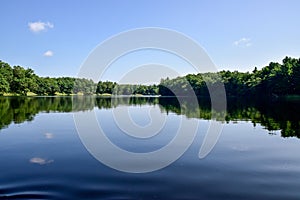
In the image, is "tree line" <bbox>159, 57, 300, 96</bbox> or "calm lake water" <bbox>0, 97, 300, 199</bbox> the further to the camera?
"tree line" <bbox>159, 57, 300, 96</bbox>

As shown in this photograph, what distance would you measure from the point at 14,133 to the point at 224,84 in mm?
137115

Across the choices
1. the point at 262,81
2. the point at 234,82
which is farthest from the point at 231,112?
the point at 234,82

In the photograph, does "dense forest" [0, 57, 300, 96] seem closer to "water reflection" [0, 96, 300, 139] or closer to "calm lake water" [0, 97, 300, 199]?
"water reflection" [0, 96, 300, 139]

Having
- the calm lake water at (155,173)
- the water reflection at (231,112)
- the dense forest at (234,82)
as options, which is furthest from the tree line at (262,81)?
the calm lake water at (155,173)

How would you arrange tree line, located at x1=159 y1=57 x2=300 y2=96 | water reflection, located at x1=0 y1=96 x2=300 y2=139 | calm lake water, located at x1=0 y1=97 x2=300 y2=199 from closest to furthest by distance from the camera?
calm lake water, located at x1=0 y1=97 x2=300 y2=199 < water reflection, located at x1=0 y1=96 x2=300 y2=139 < tree line, located at x1=159 y1=57 x2=300 y2=96

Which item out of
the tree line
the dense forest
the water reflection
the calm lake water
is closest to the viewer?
the calm lake water

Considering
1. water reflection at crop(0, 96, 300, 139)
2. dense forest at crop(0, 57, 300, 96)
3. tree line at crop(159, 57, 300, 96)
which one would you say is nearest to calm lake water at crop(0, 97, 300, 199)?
water reflection at crop(0, 96, 300, 139)

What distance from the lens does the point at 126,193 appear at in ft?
30.1

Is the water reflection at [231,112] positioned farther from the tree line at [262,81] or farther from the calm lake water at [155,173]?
the tree line at [262,81]

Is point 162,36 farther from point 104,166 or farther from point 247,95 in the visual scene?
point 247,95

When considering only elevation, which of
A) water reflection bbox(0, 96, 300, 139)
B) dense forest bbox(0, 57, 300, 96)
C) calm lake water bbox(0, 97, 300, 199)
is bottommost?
calm lake water bbox(0, 97, 300, 199)

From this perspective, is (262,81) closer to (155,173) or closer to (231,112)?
(231,112)

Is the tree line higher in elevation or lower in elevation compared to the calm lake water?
higher

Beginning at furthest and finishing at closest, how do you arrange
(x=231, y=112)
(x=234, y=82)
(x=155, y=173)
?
(x=234, y=82)
(x=231, y=112)
(x=155, y=173)
